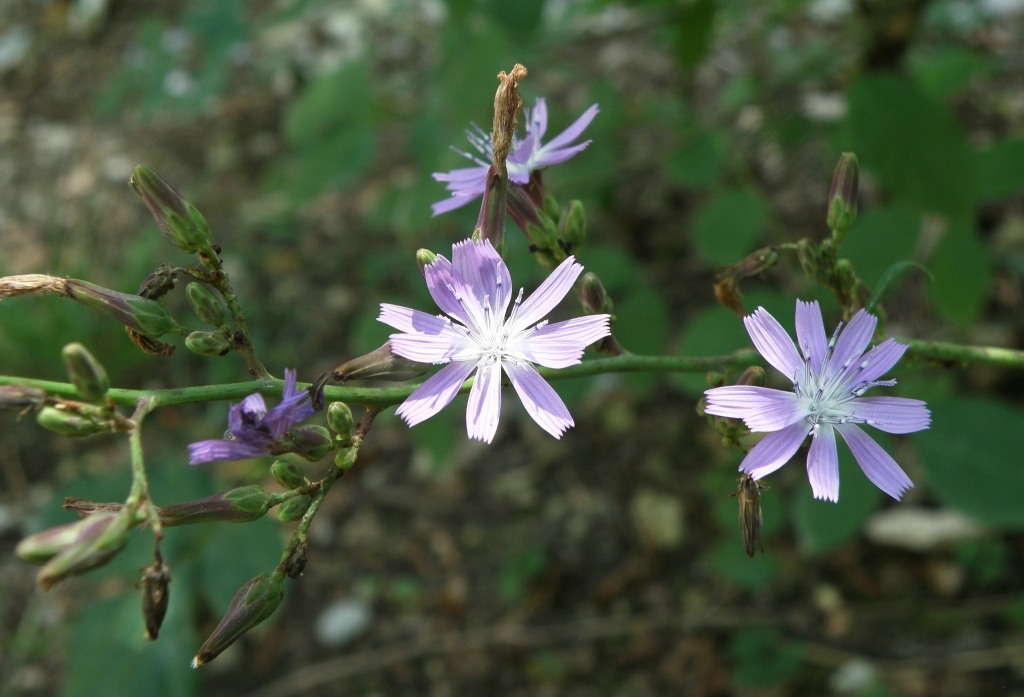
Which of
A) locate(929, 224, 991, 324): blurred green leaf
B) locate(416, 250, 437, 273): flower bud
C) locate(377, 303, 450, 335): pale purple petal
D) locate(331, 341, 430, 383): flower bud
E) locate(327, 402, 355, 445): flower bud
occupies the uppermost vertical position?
locate(929, 224, 991, 324): blurred green leaf

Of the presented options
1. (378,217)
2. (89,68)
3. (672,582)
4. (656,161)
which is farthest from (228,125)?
(672,582)

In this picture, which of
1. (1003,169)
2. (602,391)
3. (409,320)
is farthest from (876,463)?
(602,391)

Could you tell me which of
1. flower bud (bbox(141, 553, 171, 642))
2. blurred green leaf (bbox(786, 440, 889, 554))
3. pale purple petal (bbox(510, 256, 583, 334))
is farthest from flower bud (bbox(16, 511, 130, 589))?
blurred green leaf (bbox(786, 440, 889, 554))

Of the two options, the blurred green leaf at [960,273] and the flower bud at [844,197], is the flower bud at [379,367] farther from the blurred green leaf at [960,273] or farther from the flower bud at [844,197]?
the blurred green leaf at [960,273]

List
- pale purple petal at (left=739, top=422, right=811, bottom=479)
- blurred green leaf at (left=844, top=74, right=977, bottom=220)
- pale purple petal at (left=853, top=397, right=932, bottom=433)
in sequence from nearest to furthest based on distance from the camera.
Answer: pale purple petal at (left=739, top=422, right=811, bottom=479)
pale purple petal at (left=853, top=397, right=932, bottom=433)
blurred green leaf at (left=844, top=74, right=977, bottom=220)

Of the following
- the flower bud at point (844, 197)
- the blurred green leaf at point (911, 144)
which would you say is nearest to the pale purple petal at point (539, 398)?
the flower bud at point (844, 197)

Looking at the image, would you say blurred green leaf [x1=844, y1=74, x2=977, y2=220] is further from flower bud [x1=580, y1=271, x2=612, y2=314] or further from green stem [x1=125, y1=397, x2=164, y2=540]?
green stem [x1=125, y1=397, x2=164, y2=540]
